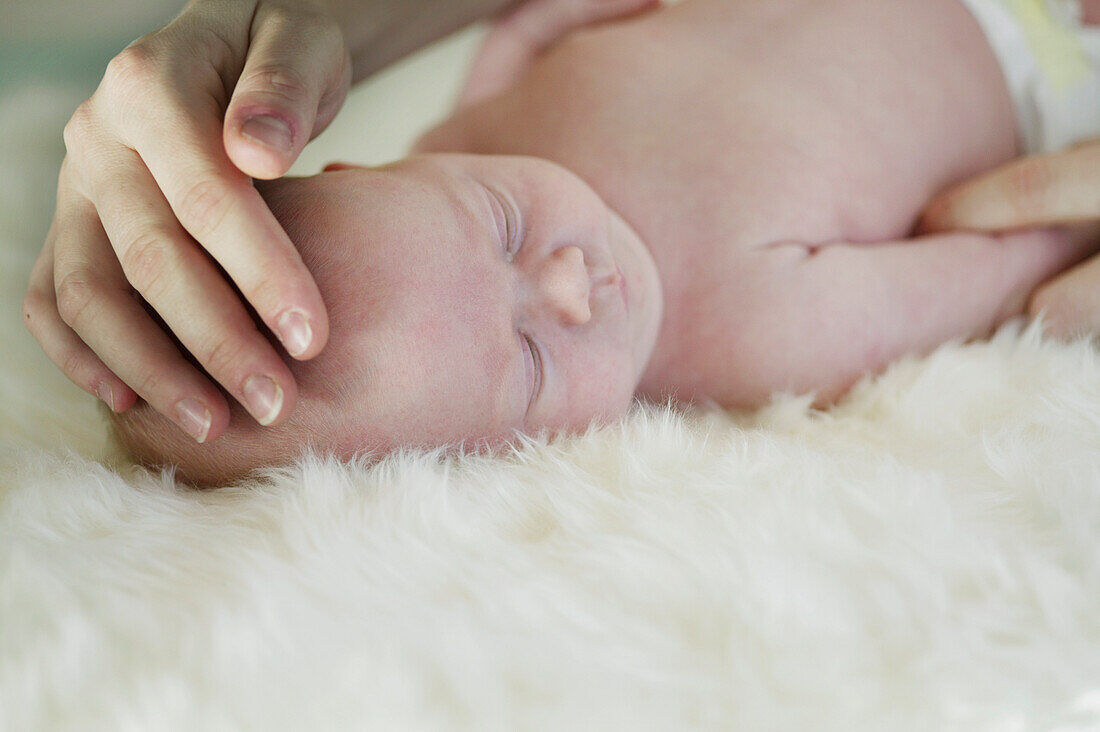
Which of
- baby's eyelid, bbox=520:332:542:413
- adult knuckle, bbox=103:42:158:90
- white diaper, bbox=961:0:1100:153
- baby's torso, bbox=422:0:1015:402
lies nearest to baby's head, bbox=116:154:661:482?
baby's eyelid, bbox=520:332:542:413

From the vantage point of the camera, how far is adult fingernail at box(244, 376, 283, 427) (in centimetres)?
56

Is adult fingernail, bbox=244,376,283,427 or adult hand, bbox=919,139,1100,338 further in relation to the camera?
adult hand, bbox=919,139,1100,338

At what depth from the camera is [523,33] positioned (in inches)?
52.5

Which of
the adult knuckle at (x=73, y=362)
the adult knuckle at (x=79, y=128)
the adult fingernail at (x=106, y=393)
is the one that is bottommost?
the adult fingernail at (x=106, y=393)

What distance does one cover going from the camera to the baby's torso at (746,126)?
1006 mm

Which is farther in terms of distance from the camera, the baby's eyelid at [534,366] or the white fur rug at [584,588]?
the baby's eyelid at [534,366]

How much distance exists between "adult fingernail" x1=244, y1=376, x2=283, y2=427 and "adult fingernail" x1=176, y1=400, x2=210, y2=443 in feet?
0.14

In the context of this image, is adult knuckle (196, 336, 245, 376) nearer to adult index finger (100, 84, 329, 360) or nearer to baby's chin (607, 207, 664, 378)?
adult index finger (100, 84, 329, 360)

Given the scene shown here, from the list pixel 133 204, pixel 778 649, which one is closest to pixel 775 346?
pixel 778 649

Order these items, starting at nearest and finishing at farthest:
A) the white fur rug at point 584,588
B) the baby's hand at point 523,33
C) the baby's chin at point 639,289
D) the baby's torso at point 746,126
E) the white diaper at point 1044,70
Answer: the white fur rug at point 584,588 → the baby's chin at point 639,289 → the baby's torso at point 746,126 → the white diaper at point 1044,70 → the baby's hand at point 523,33

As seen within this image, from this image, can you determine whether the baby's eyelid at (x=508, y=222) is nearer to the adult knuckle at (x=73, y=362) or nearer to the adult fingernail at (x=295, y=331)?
the adult fingernail at (x=295, y=331)

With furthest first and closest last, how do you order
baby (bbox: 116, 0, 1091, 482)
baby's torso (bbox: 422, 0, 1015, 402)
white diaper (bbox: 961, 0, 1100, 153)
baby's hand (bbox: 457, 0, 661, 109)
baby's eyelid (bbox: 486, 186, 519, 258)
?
baby's hand (bbox: 457, 0, 661, 109) < white diaper (bbox: 961, 0, 1100, 153) < baby's torso (bbox: 422, 0, 1015, 402) < baby's eyelid (bbox: 486, 186, 519, 258) < baby (bbox: 116, 0, 1091, 482)

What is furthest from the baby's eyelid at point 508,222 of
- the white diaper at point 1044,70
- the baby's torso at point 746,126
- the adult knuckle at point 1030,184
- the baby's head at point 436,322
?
the white diaper at point 1044,70

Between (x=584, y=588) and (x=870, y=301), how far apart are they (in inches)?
27.7
